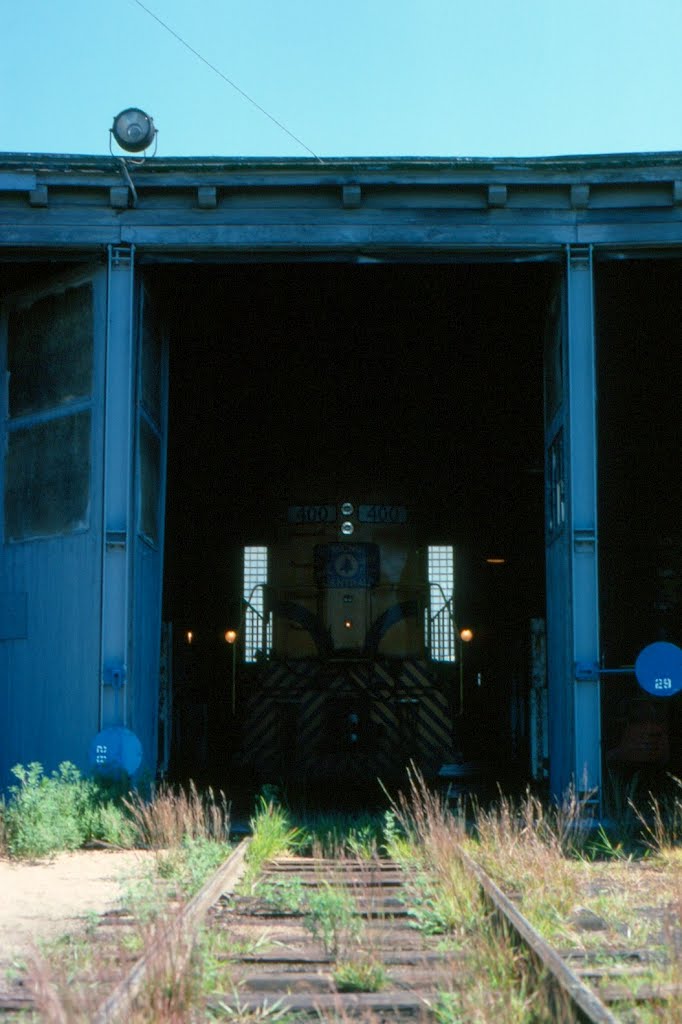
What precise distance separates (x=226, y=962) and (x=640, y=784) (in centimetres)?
1089

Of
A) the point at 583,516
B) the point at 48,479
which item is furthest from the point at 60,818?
the point at 583,516

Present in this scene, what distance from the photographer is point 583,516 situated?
12.5 meters

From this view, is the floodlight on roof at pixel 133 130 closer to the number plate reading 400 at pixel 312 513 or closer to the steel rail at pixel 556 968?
the number plate reading 400 at pixel 312 513

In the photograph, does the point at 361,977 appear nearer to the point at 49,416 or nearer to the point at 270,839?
the point at 270,839

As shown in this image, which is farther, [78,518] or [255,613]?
[255,613]

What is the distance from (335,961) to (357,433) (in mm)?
14676

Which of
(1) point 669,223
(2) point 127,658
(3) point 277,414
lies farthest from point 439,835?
(3) point 277,414

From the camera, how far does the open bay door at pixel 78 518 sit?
12.7 meters

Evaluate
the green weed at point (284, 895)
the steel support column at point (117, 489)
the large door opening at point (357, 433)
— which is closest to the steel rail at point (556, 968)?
the green weed at point (284, 895)

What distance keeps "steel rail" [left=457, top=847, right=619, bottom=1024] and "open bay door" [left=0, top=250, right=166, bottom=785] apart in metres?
6.38

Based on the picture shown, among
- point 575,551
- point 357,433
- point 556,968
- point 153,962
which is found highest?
point 357,433

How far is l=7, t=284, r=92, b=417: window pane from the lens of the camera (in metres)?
13.4

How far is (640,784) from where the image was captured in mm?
15742

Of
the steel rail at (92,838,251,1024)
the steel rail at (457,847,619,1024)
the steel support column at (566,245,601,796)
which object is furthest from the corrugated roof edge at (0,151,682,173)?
the steel rail at (92,838,251,1024)
